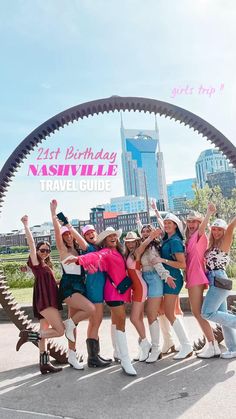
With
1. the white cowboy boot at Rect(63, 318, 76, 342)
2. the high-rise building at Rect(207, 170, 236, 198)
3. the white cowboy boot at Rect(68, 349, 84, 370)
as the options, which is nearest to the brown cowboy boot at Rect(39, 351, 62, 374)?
the white cowboy boot at Rect(68, 349, 84, 370)

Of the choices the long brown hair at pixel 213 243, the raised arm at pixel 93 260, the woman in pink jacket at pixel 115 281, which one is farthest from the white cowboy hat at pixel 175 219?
the raised arm at pixel 93 260

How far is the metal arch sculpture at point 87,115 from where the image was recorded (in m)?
4.96

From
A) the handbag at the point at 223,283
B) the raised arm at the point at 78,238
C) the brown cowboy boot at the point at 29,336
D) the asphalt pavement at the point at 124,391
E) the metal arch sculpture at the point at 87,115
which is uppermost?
the metal arch sculpture at the point at 87,115

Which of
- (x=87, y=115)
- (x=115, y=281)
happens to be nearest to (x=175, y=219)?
(x=115, y=281)

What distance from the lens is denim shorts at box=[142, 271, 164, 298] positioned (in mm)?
4648

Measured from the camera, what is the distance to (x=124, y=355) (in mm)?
4352

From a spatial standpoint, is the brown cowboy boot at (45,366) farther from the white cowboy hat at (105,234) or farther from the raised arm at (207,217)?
the raised arm at (207,217)

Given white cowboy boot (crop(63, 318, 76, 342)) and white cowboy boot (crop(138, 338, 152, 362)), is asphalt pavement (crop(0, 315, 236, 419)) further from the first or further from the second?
white cowboy boot (crop(63, 318, 76, 342))

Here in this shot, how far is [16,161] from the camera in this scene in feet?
16.7

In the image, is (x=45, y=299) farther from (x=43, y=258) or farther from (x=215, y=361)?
(x=215, y=361)

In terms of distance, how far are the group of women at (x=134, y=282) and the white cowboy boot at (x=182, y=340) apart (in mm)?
12

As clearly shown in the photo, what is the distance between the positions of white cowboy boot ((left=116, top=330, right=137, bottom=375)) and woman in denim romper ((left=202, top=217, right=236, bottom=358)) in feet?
3.26

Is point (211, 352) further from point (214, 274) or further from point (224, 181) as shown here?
point (224, 181)

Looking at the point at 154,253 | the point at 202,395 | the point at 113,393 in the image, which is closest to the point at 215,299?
the point at 154,253
